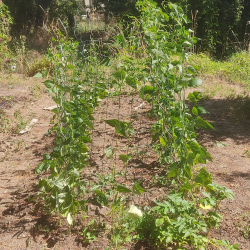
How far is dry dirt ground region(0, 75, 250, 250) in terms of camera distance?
7.71 ft

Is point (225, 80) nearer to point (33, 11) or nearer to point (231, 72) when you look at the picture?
point (231, 72)

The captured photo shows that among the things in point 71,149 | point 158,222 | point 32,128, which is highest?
point 71,149

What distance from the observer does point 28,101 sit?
613 cm

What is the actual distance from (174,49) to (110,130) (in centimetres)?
229

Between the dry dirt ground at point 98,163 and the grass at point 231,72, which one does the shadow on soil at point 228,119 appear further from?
the grass at point 231,72

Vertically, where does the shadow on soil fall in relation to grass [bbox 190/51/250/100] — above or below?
below

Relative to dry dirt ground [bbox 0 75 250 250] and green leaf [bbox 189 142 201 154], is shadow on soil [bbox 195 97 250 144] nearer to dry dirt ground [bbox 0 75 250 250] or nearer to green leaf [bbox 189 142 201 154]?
dry dirt ground [bbox 0 75 250 250]

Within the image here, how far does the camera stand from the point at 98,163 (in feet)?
10.9

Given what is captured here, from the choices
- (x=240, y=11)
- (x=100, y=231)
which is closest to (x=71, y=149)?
(x=100, y=231)

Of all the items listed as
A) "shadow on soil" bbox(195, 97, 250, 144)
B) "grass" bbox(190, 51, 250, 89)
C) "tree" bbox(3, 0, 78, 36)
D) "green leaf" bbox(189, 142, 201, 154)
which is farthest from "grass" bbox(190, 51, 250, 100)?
"tree" bbox(3, 0, 78, 36)

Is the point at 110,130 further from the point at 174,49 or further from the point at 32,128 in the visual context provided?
the point at 174,49

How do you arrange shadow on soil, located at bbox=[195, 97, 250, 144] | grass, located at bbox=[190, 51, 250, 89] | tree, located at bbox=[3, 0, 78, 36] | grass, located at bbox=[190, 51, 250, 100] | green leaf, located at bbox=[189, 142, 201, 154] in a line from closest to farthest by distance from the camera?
1. green leaf, located at bbox=[189, 142, 201, 154]
2. shadow on soil, located at bbox=[195, 97, 250, 144]
3. grass, located at bbox=[190, 51, 250, 100]
4. grass, located at bbox=[190, 51, 250, 89]
5. tree, located at bbox=[3, 0, 78, 36]

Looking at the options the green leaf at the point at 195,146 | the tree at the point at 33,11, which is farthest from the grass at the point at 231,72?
the tree at the point at 33,11

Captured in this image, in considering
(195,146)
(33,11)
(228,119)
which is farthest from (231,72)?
(33,11)
